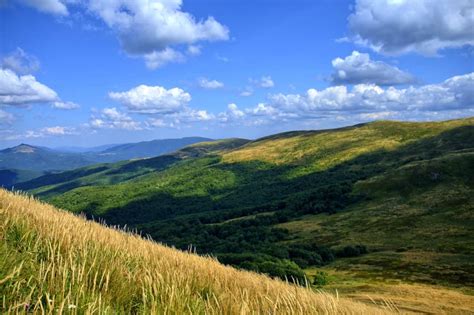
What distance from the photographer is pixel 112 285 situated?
5121 mm

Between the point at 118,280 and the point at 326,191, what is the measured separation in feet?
595

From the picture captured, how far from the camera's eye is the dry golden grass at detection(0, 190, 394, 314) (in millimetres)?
3808

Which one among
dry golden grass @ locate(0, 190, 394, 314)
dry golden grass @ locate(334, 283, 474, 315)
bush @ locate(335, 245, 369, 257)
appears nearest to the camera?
dry golden grass @ locate(0, 190, 394, 314)

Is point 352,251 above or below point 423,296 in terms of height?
below

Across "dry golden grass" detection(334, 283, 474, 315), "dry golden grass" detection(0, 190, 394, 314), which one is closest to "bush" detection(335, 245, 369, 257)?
"dry golden grass" detection(334, 283, 474, 315)

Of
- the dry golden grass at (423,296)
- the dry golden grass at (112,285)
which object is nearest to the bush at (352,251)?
the dry golden grass at (423,296)

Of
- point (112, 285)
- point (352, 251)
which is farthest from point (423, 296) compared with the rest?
point (112, 285)

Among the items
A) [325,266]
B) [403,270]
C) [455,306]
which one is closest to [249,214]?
[325,266]

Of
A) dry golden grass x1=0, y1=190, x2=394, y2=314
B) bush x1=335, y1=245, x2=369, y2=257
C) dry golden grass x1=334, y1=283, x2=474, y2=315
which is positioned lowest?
bush x1=335, y1=245, x2=369, y2=257

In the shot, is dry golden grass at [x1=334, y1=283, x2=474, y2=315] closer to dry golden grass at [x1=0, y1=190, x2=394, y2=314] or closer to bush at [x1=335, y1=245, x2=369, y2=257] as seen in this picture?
bush at [x1=335, y1=245, x2=369, y2=257]

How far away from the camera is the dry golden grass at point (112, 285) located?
381 centimetres

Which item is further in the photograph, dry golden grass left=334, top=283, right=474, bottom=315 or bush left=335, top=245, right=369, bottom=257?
bush left=335, top=245, right=369, bottom=257

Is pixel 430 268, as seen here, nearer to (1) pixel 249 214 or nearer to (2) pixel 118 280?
(2) pixel 118 280

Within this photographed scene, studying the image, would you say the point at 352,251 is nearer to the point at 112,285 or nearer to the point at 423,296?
the point at 423,296
